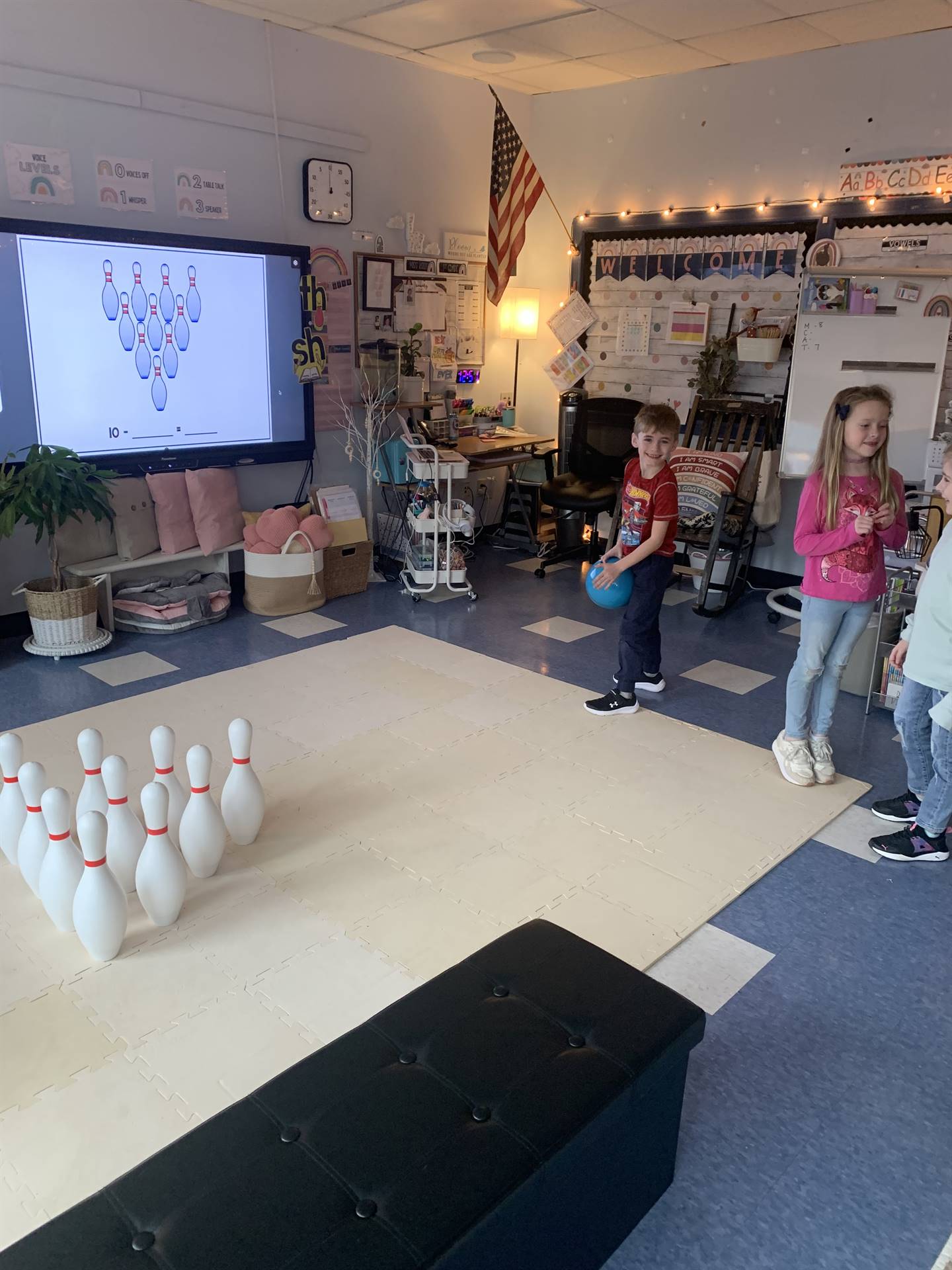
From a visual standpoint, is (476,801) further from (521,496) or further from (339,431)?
(521,496)

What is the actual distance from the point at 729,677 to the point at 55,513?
10.2 feet

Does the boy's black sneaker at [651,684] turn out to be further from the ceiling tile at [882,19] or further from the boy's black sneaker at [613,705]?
the ceiling tile at [882,19]

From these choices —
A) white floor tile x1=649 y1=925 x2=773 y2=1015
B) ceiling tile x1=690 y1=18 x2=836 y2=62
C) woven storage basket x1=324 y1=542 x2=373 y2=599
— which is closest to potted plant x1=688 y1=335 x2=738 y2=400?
ceiling tile x1=690 y1=18 x2=836 y2=62

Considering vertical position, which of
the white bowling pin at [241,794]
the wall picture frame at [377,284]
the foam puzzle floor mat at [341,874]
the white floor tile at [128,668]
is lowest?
the foam puzzle floor mat at [341,874]

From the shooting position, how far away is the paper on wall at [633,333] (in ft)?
20.8

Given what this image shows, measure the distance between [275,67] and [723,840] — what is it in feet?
14.9

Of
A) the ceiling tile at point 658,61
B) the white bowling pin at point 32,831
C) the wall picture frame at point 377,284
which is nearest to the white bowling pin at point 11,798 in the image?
the white bowling pin at point 32,831

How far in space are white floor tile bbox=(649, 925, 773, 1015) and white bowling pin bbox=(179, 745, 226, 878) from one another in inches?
48.1

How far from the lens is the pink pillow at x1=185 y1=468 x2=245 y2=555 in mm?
5086

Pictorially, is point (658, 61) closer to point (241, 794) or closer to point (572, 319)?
point (572, 319)

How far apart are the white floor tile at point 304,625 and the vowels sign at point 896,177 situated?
3.62 meters

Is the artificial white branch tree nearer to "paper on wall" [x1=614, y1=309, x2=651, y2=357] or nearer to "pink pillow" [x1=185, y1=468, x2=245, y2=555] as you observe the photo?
"pink pillow" [x1=185, y1=468, x2=245, y2=555]

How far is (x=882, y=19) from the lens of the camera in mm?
4582

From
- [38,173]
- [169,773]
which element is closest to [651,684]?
[169,773]
